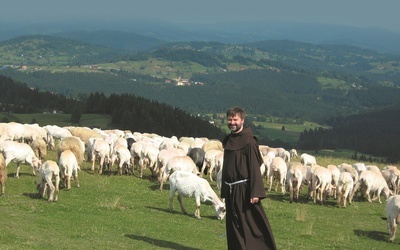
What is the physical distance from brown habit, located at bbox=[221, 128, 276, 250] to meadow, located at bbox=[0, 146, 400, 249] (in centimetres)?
300

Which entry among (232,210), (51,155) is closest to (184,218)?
(232,210)

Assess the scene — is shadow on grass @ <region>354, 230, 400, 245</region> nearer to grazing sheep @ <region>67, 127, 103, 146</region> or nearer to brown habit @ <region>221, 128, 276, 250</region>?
brown habit @ <region>221, 128, 276, 250</region>

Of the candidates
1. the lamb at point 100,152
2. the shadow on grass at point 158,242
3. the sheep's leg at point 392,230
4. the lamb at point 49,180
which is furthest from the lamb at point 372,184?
the lamb at point 49,180

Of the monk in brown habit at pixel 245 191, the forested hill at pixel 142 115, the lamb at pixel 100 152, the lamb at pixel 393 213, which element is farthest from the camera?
the forested hill at pixel 142 115

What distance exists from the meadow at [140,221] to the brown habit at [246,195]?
118 inches

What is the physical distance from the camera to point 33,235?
14.8m

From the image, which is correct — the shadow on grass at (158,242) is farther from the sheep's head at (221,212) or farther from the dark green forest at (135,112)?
the dark green forest at (135,112)

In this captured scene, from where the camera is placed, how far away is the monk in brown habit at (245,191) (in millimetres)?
12648

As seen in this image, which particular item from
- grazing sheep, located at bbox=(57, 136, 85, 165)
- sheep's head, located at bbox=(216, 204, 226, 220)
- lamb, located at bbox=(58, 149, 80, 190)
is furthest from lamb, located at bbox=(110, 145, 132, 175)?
sheep's head, located at bbox=(216, 204, 226, 220)

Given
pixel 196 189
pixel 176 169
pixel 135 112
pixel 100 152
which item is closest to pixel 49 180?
pixel 196 189

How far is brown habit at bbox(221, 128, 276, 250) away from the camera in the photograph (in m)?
12.7

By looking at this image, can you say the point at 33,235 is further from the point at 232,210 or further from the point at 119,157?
the point at 119,157

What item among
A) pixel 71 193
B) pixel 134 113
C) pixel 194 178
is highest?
pixel 194 178

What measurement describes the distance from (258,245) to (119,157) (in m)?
16.7
